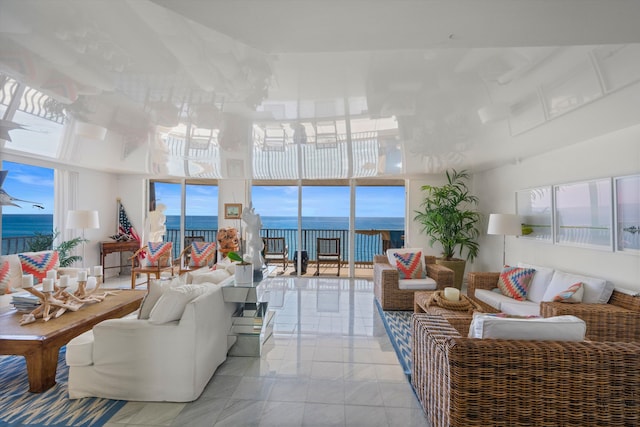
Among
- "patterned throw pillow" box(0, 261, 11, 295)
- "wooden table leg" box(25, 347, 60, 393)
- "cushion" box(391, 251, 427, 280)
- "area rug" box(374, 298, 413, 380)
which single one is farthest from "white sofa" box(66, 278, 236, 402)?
"cushion" box(391, 251, 427, 280)

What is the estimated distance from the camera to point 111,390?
7.20ft

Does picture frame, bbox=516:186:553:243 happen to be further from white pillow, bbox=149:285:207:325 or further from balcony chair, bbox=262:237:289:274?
balcony chair, bbox=262:237:289:274

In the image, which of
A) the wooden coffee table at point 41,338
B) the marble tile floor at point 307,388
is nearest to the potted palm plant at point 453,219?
the marble tile floor at point 307,388

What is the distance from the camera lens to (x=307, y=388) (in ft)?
7.73

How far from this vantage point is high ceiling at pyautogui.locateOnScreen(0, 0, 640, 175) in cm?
127

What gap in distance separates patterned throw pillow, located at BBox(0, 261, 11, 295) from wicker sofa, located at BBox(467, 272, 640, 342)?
6216 millimetres

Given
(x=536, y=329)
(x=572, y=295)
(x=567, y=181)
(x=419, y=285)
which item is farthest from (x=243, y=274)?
(x=567, y=181)

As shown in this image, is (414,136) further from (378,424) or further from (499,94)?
(378,424)

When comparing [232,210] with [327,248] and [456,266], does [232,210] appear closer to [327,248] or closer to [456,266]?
[327,248]

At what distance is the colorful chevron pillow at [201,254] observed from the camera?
5.81 m

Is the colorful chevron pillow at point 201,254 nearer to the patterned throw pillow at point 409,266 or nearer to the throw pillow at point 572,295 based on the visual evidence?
the patterned throw pillow at point 409,266

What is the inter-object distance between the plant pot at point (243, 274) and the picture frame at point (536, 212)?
12.8 feet

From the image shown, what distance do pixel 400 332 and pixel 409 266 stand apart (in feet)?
4.24

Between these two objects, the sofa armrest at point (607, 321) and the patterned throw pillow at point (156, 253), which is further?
the patterned throw pillow at point (156, 253)
